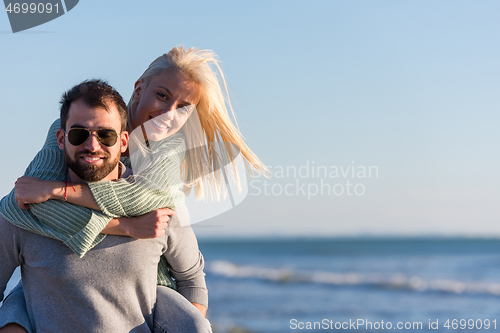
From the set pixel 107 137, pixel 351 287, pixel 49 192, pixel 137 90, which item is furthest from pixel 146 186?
pixel 351 287

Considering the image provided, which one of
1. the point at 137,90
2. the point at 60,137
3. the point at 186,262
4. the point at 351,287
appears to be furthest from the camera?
the point at 351,287

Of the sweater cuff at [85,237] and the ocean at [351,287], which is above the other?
the sweater cuff at [85,237]

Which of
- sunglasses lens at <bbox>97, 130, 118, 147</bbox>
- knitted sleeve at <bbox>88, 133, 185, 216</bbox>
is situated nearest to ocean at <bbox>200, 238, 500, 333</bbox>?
knitted sleeve at <bbox>88, 133, 185, 216</bbox>

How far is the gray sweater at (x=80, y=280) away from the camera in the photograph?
201cm

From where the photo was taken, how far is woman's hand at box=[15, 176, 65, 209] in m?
1.97

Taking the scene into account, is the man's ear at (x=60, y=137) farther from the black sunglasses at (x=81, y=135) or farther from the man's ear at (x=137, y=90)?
the man's ear at (x=137, y=90)

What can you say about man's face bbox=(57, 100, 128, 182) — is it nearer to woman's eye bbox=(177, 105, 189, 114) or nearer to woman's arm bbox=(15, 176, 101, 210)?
woman's arm bbox=(15, 176, 101, 210)

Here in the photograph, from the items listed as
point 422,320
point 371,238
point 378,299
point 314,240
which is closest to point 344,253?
point 314,240

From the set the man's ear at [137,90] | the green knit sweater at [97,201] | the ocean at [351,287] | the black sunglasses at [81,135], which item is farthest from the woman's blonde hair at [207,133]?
the ocean at [351,287]

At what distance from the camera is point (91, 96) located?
6.60 ft

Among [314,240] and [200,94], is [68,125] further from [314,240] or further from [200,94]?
[314,240]

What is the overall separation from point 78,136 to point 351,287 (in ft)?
43.7

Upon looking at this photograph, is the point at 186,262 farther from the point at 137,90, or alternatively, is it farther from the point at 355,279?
the point at 355,279

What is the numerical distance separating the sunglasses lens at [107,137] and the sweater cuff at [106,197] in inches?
6.7
